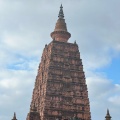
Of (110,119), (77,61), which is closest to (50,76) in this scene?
(77,61)

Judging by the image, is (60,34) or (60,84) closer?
(60,84)

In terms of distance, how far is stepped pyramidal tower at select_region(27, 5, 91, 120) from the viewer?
76613mm

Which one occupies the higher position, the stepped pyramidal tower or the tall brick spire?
the tall brick spire

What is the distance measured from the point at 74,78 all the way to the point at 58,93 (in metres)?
6.42

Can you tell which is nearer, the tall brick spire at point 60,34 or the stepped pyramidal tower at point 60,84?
the stepped pyramidal tower at point 60,84

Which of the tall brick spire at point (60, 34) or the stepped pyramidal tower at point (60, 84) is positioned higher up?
the tall brick spire at point (60, 34)

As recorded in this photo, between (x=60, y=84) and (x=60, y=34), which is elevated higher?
(x=60, y=34)

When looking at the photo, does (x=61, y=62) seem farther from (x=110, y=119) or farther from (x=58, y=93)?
(x=110, y=119)

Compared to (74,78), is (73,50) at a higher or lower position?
higher

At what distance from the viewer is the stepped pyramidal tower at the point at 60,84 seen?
76.6m

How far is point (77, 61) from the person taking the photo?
277ft

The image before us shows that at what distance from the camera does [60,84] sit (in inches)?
3135

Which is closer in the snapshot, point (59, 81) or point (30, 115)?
point (30, 115)

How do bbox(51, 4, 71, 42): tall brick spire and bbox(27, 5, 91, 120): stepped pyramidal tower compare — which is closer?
bbox(27, 5, 91, 120): stepped pyramidal tower
